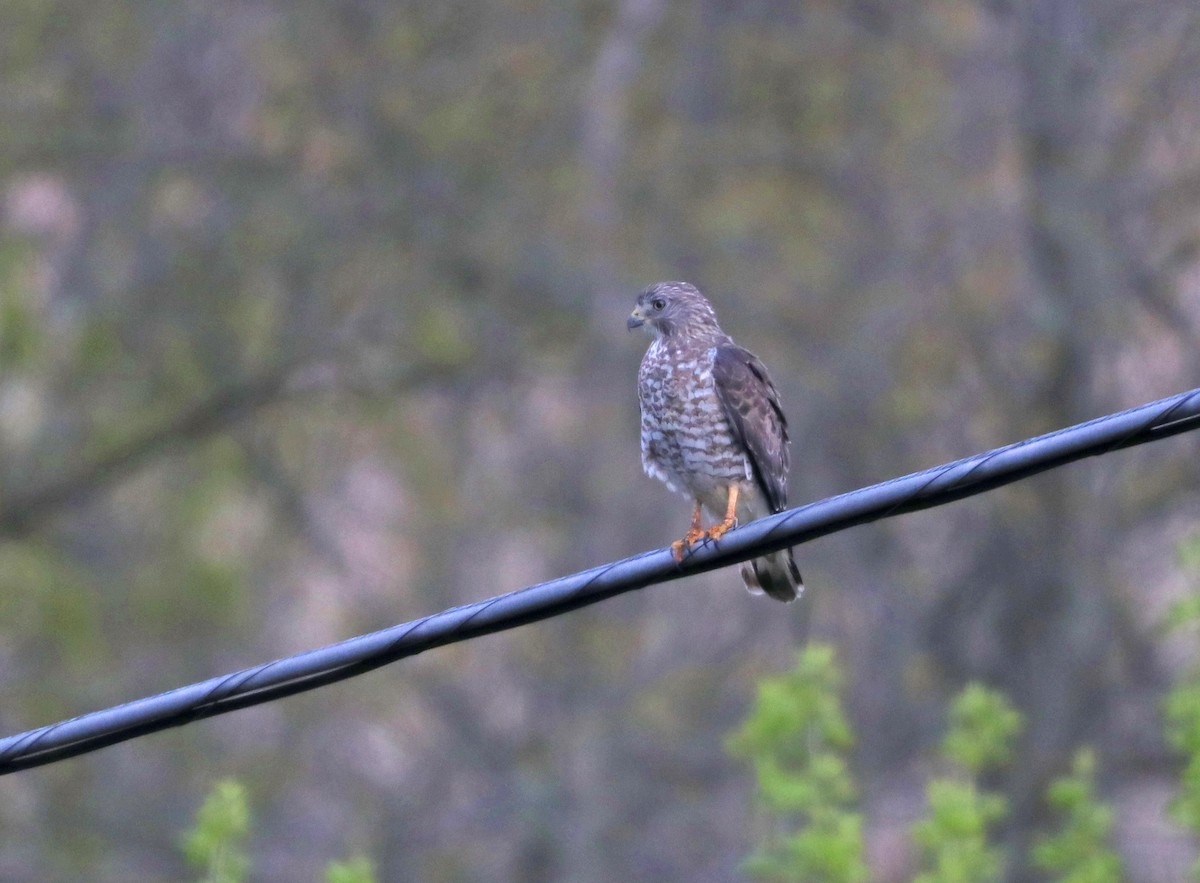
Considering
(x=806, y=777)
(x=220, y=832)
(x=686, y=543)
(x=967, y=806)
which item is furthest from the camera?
(x=806, y=777)

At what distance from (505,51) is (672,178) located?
1.53 m

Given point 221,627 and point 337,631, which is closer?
point 221,627

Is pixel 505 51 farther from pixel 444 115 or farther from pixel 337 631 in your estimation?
pixel 337 631

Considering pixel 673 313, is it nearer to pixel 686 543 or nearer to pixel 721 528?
pixel 721 528

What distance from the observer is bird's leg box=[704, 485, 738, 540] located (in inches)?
262

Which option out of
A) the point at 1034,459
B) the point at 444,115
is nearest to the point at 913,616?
the point at 444,115

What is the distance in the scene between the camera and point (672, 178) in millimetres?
15648

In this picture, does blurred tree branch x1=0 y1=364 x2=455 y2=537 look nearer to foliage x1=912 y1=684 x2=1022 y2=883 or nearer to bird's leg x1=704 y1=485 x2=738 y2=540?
foliage x1=912 y1=684 x2=1022 y2=883

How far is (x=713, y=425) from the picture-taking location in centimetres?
712

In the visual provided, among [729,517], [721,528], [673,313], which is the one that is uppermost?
[673,313]

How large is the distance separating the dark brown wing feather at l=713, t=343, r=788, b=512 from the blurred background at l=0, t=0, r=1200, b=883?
705 centimetres

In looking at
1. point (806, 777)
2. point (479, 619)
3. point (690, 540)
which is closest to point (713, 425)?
point (690, 540)

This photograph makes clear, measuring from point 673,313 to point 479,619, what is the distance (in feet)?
9.35

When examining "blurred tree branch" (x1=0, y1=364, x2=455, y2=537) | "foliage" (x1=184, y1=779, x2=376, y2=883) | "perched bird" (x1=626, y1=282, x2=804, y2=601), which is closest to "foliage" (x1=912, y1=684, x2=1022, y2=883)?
"perched bird" (x1=626, y1=282, x2=804, y2=601)
